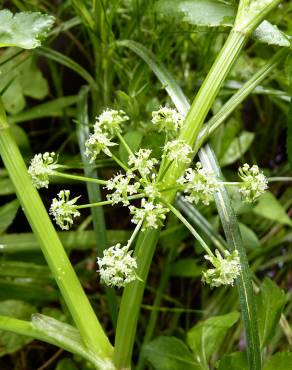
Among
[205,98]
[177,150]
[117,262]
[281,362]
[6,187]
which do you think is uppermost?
[6,187]

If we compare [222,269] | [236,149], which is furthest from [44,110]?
[222,269]

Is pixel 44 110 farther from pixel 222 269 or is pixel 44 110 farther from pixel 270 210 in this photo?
pixel 222 269

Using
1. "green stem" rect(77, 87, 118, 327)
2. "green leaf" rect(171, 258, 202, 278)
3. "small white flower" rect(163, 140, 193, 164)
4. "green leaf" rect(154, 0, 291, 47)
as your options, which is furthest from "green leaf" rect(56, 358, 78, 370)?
"green leaf" rect(154, 0, 291, 47)

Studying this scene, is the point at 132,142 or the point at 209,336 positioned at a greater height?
the point at 132,142

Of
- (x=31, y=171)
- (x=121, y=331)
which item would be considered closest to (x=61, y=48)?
(x=31, y=171)

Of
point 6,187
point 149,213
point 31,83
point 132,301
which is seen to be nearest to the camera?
point 149,213

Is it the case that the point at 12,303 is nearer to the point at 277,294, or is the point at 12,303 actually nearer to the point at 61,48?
the point at 277,294

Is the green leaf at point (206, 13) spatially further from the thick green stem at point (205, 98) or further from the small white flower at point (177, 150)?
the small white flower at point (177, 150)
